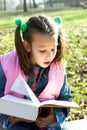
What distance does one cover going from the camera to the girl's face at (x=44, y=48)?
309 centimetres

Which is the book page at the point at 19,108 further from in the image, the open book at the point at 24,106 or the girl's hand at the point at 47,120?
the girl's hand at the point at 47,120

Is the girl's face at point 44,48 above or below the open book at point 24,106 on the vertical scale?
above

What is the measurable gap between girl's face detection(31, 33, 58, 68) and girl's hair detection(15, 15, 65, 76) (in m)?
0.04

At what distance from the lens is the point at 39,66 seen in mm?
3342

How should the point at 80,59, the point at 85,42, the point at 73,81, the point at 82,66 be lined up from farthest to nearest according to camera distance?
the point at 85,42
the point at 80,59
the point at 82,66
the point at 73,81

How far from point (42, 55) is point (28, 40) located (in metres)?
0.17

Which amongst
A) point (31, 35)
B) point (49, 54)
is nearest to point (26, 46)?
point (31, 35)

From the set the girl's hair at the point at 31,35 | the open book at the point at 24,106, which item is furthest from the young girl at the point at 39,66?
the open book at the point at 24,106

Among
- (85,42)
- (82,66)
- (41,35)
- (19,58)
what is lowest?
(85,42)

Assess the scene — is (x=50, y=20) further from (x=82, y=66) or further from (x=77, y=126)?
(x=82, y=66)

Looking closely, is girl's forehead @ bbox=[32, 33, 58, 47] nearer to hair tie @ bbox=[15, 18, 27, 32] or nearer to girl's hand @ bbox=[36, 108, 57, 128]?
hair tie @ bbox=[15, 18, 27, 32]

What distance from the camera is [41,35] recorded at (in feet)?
10.2

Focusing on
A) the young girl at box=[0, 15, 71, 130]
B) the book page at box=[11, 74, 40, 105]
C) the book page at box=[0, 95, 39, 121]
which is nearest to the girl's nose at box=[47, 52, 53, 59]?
the young girl at box=[0, 15, 71, 130]

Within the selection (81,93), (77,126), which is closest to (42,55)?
(77,126)
